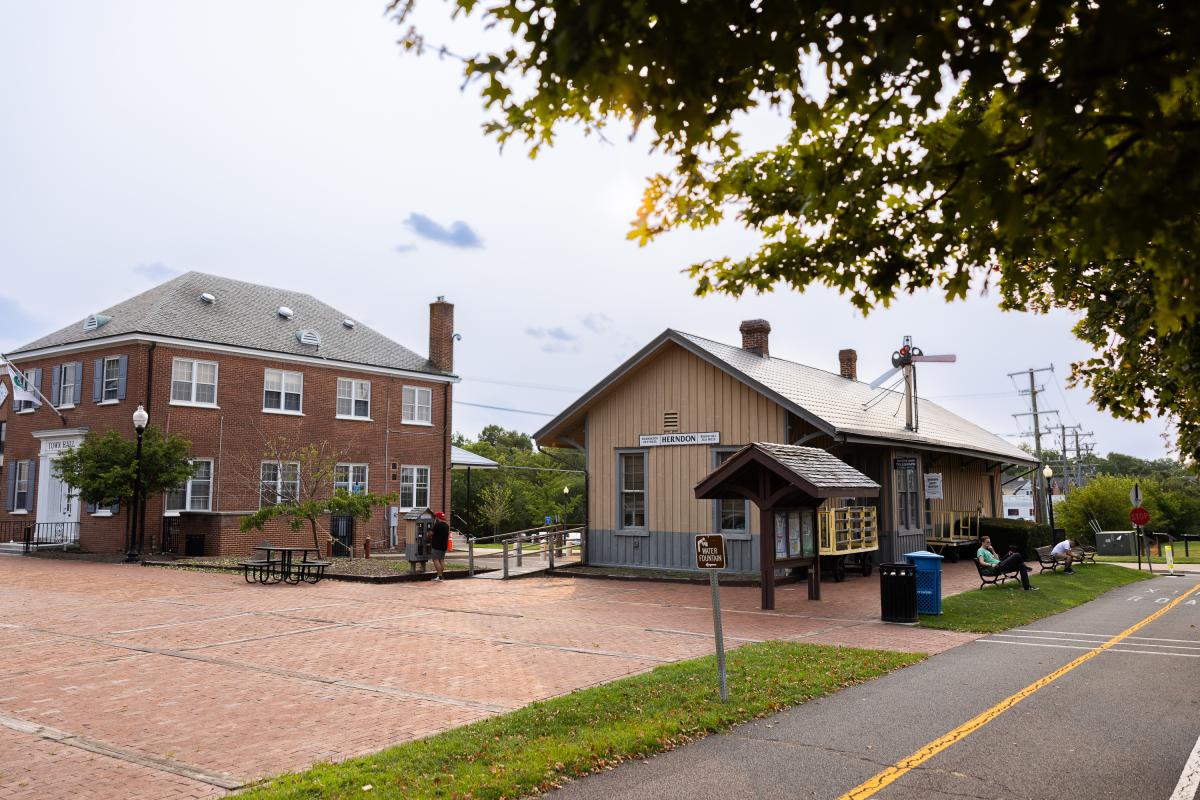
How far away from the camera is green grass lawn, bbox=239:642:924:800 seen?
5.93 m

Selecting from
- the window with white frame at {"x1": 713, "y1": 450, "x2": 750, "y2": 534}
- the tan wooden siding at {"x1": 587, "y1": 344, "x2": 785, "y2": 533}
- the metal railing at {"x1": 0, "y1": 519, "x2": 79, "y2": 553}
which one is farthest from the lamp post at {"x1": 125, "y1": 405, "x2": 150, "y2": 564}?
the window with white frame at {"x1": 713, "y1": 450, "x2": 750, "y2": 534}

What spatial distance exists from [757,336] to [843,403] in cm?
338

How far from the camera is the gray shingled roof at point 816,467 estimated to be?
15.4m

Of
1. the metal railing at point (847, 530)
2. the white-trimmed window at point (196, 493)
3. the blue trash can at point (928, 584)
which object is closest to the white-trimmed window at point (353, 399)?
the white-trimmed window at point (196, 493)

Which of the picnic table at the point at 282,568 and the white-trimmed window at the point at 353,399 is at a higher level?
the white-trimmed window at the point at 353,399

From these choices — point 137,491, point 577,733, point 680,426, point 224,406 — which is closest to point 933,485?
point 680,426

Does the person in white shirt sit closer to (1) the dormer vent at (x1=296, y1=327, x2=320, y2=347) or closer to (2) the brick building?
(2) the brick building

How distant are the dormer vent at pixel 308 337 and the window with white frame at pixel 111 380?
639 centimetres

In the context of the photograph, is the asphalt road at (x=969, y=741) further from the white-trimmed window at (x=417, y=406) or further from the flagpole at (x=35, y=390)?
the flagpole at (x=35, y=390)

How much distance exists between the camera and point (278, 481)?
30703mm

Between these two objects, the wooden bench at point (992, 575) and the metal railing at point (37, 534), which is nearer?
the wooden bench at point (992, 575)

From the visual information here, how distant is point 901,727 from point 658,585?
12.6 m

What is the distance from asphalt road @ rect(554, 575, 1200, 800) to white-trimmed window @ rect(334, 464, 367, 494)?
26601mm

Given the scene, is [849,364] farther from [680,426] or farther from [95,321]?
[95,321]
